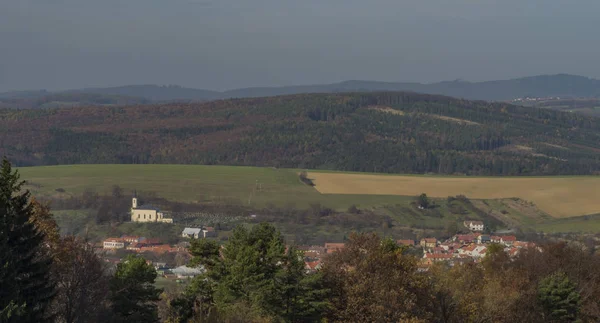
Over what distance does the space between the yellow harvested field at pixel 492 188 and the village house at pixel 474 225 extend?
7.93 meters

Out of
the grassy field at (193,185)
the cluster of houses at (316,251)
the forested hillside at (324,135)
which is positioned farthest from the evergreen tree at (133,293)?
the forested hillside at (324,135)

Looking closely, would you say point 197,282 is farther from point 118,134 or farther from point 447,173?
point 118,134

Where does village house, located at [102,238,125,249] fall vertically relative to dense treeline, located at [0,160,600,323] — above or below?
below

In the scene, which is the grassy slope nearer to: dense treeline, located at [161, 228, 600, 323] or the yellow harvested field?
the yellow harvested field

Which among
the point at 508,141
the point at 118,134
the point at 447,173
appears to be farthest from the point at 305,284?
the point at 508,141

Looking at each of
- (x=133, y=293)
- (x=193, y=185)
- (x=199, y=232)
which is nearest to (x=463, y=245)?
(x=199, y=232)

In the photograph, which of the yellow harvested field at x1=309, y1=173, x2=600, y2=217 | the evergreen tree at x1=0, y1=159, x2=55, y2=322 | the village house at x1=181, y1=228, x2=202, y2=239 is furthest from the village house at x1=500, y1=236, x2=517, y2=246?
the evergreen tree at x1=0, y1=159, x2=55, y2=322

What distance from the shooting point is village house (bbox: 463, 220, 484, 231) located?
82.5 meters

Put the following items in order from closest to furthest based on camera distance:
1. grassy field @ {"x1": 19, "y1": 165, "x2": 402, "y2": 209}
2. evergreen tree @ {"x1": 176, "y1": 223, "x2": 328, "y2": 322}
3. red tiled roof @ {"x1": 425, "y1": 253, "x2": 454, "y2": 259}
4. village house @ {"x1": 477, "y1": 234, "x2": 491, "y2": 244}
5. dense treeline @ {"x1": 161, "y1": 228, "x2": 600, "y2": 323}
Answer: dense treeline @ {"x1": 161, "y1": 228, "x2": 600, "y2": 323} → evergreen tree @ {"x1": 176, "y1": 223, "x2": 328, "y2": 322} → red tiled roof @ {"x1": 425, "y1": 253, "x2": 454, "y2": 259} → village house @ {"x1": 477, "y1": 234, "x2": 491, "y2": 244} → grassy field @ {"x1": 19, "y1": 165, "x2": 402, "y2": 209}

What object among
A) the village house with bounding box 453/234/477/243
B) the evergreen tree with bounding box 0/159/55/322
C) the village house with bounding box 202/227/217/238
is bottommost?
the village house with bounding box 453/234/477/243

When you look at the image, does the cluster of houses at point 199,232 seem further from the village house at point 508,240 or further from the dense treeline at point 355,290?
the dense treeline at point 355,290

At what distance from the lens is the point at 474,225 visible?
83.1 m

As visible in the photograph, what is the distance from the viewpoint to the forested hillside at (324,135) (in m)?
128

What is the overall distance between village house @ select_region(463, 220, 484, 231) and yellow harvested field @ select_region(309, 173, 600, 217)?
26.0 feet
